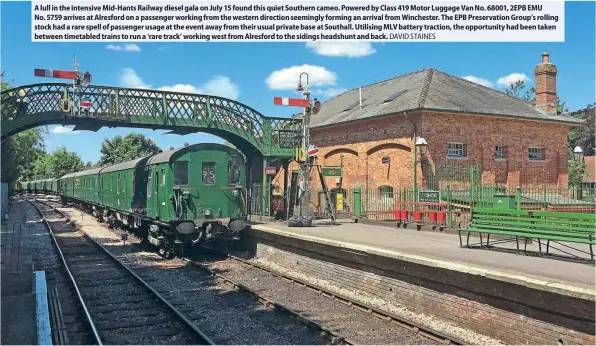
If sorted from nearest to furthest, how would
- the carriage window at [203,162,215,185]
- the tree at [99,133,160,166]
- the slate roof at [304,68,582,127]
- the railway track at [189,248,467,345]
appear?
1. the railway track at [189,248,467,345]
2. the carriage window at [203,162,215,185]
3. the slate roof at [304,68,582,127]
4. the tree at [99,133,160,166]

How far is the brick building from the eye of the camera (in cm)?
1978

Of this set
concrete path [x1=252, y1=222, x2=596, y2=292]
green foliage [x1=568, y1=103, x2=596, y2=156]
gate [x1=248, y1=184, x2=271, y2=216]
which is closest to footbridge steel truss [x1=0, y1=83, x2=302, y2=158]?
gate [x1=248, y1=184, x2=271, y2=216]

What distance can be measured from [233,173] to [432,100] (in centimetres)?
967

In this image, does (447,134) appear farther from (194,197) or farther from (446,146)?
(194,197)

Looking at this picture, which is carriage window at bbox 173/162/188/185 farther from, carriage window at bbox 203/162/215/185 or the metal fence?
the metal fence

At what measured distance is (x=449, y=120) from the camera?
65.7 feet

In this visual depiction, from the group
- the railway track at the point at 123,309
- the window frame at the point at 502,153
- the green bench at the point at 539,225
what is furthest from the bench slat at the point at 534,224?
the window frame at the point at 502,153

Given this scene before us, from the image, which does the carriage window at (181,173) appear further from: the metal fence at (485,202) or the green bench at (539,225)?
the green bench at (539,225)

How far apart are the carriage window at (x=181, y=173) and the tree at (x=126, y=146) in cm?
5456

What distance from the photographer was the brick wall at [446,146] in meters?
19.9

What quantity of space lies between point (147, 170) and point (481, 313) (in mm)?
11542

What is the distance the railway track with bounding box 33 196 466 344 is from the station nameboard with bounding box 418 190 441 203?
6300 millimetres

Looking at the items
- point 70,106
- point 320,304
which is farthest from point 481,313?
point 70,106

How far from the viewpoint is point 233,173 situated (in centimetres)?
1456
